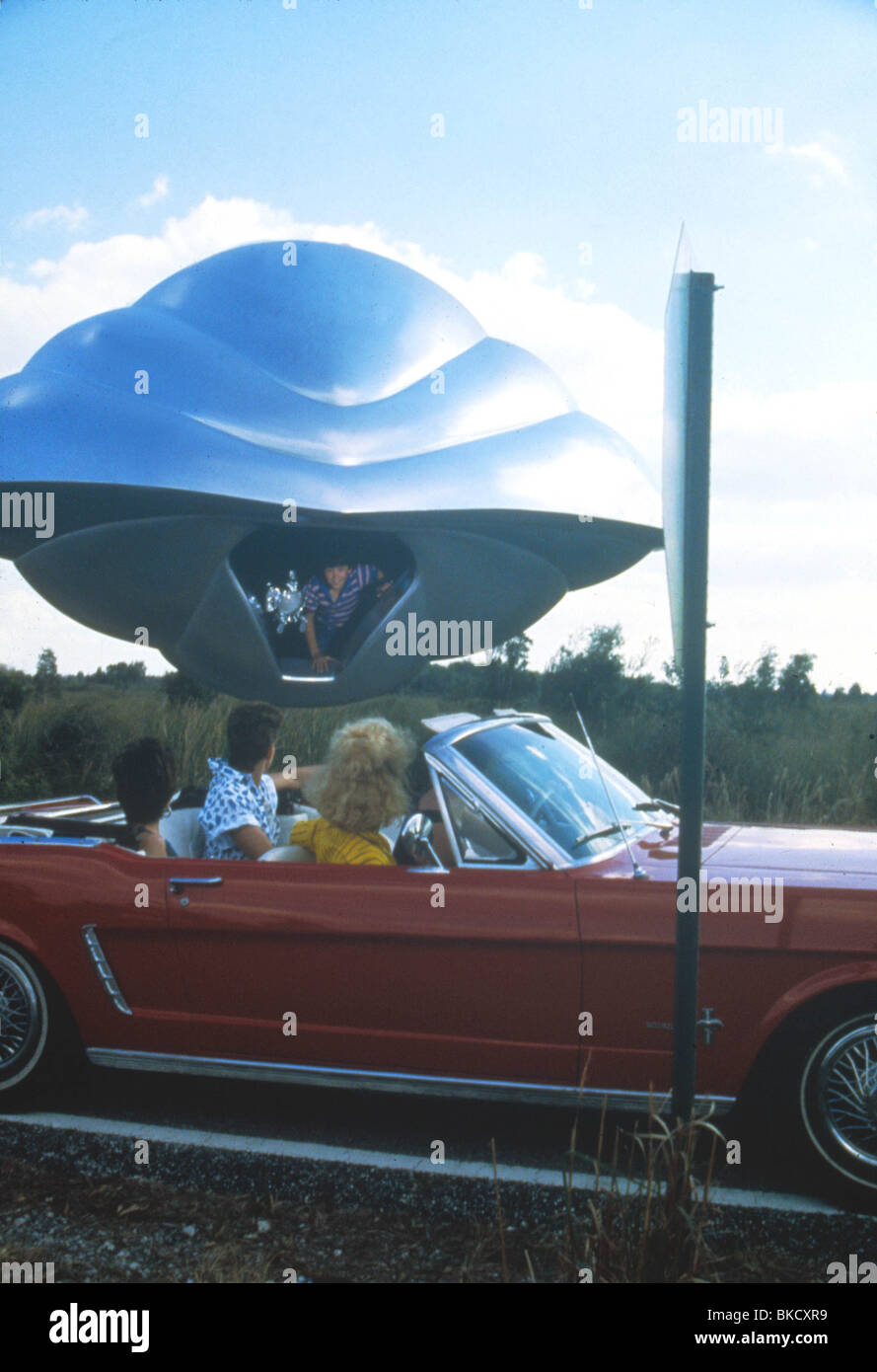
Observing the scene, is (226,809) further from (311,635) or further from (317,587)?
(317,587)

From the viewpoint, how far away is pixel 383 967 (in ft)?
11.9

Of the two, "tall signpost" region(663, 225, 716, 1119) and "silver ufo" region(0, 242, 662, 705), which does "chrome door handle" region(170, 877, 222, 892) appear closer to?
"silver ufo" region(0, 242, 662, 705)

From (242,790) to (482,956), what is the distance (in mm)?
1090

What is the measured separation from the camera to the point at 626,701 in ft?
26.3

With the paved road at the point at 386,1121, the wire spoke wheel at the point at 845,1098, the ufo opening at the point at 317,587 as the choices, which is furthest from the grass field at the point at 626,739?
the wire spoke wheel at the point at 845,1098

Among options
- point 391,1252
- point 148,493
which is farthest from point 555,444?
point 391,1252

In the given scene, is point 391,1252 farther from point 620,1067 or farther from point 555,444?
point 555,444

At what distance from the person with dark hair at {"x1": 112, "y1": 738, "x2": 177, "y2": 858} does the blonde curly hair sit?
0.65 meters

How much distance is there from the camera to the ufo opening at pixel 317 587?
4.16 metres

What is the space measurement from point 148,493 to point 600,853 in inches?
72.5

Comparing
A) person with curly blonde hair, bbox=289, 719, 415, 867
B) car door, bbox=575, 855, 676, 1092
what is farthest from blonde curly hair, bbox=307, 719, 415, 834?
car door, bbox=575, 855, 676, 1092

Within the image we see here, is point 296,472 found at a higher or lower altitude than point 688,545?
higher

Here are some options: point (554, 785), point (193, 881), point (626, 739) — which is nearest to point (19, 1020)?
point (193, 881)

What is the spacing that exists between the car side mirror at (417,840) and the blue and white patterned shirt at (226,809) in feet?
2.03
